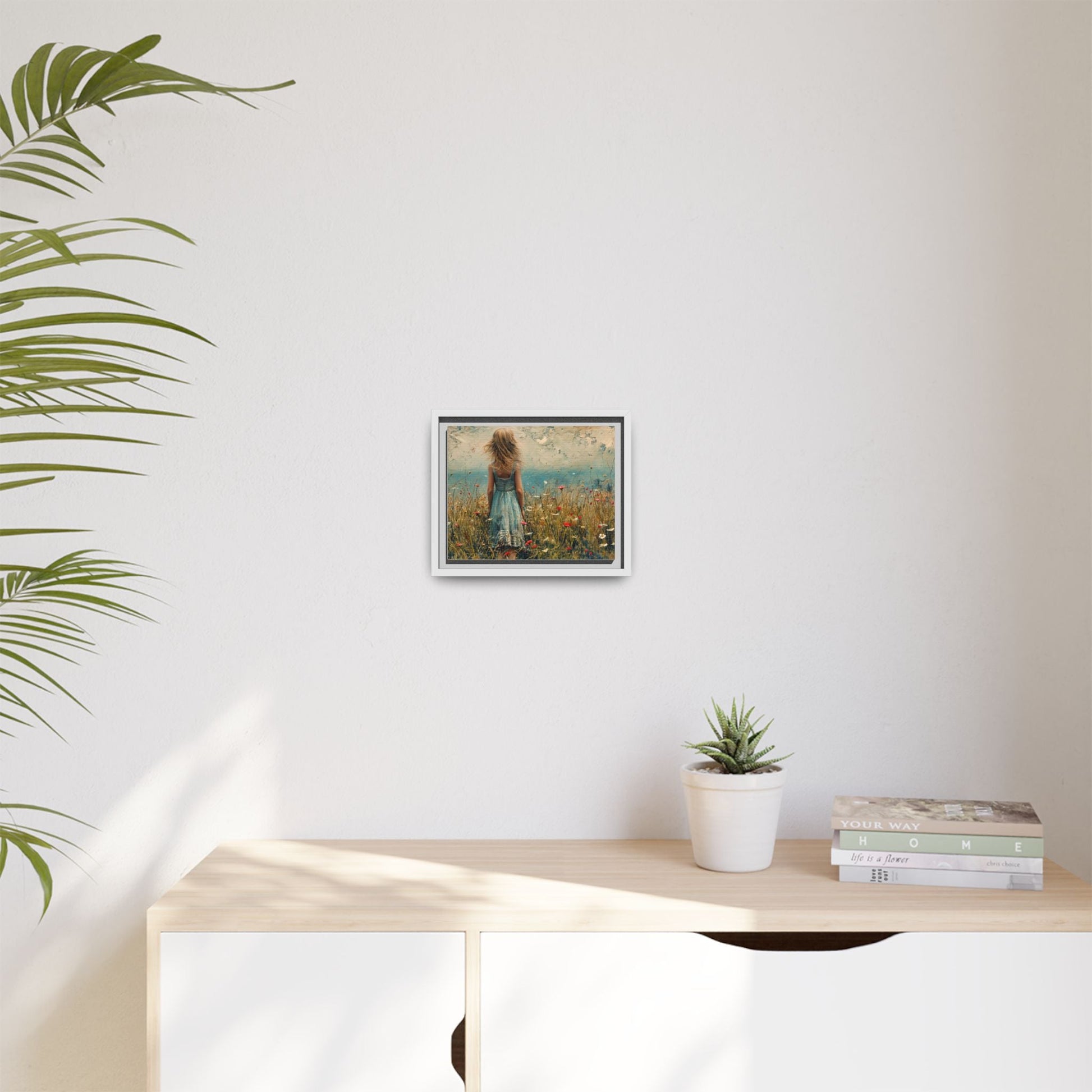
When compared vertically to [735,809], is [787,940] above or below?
below

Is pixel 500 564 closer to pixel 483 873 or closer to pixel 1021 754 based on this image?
pixel 483 873

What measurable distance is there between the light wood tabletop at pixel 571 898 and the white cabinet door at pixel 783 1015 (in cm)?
3

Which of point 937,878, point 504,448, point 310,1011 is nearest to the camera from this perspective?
point 310,1011

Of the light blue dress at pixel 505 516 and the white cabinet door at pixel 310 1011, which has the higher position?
the light blue dress at pixel 505 516

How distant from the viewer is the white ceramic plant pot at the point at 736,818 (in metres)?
1.50

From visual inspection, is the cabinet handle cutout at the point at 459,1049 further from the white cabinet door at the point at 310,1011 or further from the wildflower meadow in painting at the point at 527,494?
Result: the wildflower meadow in painting at the point at 527,494

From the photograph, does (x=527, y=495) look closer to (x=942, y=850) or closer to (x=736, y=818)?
(x=736, y=818)

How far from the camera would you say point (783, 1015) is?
1336 millimetres

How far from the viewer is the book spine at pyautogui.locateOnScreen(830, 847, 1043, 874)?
1444 millimetres

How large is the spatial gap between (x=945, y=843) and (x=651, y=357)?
0.95 m

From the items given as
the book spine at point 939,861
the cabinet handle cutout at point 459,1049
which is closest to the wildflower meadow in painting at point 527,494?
the book spine at point 939,861

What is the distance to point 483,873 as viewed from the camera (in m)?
1.51

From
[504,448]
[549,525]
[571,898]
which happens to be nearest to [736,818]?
[571,898]

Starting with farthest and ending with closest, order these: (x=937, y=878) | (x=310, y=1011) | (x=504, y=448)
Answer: (x=504, y=448)
(x=937, y=878)
(x=310, y=1011)
